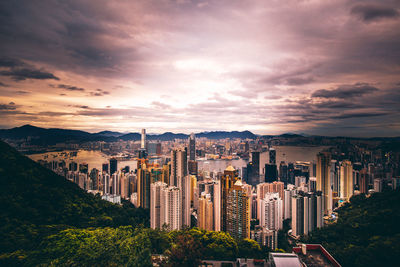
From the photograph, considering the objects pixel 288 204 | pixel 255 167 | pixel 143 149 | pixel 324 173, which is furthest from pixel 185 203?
pixel 255 167

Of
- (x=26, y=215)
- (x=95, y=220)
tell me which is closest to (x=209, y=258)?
(x=95, y=220)

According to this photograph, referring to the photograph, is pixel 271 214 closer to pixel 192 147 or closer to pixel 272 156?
pixel 272 156

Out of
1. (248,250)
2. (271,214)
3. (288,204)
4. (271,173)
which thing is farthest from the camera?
Answer: (271,173)

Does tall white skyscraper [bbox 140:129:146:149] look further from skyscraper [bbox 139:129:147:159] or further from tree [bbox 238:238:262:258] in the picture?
tree [bbox 238:238:262:258]

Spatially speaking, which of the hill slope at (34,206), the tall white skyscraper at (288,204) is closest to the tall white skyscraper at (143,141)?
the hill slope at (34,206)

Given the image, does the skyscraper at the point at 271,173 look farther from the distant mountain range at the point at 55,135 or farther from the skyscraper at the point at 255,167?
the distant mountain range at the point at 55,135

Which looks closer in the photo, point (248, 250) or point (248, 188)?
point (248, 250)

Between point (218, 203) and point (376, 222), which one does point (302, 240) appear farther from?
point (218, 203)
